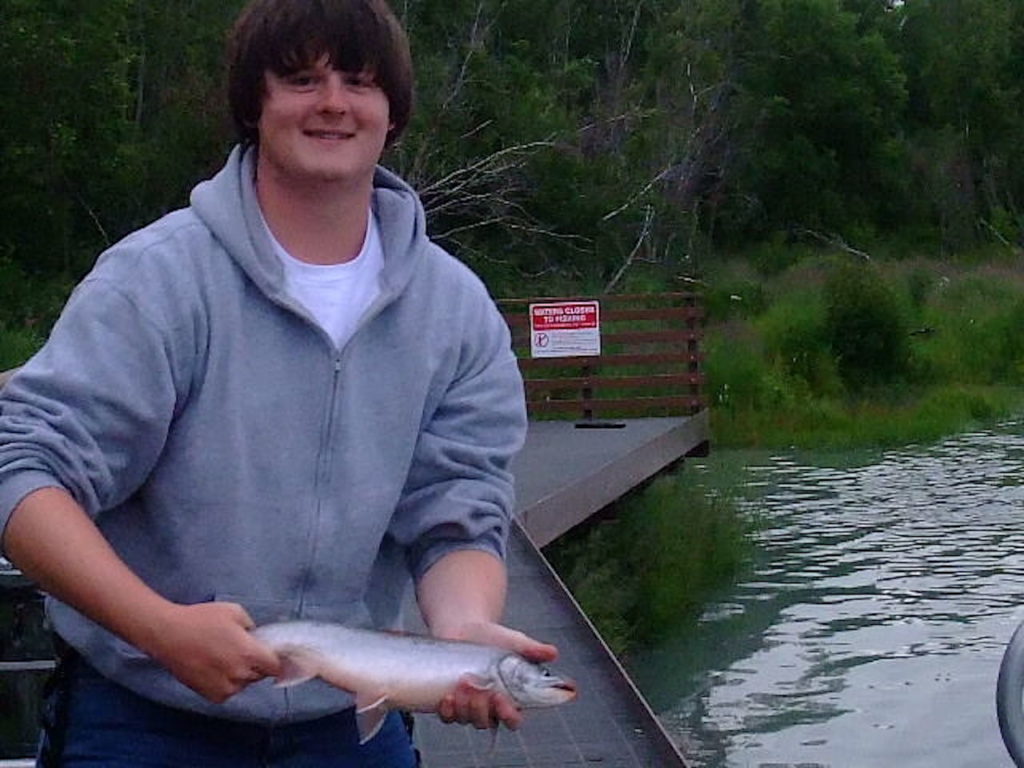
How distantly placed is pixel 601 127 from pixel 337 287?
1117 inches

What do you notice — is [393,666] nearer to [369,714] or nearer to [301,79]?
[369,714]

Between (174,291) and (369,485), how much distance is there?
0.28 meters

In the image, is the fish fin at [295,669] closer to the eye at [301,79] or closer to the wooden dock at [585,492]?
the eye at [301,79]

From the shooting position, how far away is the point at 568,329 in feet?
57.5

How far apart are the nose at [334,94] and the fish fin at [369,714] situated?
24.1 inches

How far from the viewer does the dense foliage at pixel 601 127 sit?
21.9m

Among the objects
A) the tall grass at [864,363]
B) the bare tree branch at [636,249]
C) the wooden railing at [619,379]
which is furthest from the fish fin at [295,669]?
the bare tree branch at [636,249]

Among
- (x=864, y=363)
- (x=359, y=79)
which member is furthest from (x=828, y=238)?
(x=359, y=79)

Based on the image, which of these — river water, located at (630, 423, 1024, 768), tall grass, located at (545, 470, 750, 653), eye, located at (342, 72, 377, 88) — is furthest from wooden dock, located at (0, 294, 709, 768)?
eye, located at (342, 72, 377, 88)

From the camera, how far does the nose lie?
6.93ft

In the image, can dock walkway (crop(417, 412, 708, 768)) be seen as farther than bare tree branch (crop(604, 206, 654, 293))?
No

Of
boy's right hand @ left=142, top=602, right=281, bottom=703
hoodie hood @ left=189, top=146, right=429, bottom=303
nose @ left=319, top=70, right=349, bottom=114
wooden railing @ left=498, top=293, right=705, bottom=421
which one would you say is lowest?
wooden railing @ left=498, top=293, right=705, bottom=421

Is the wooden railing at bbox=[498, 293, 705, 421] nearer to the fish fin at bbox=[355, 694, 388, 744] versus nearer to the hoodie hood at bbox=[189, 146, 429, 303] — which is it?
the hoodie hood at bbox=[189, 146, 429, 303]

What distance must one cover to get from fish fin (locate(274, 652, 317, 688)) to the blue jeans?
0.51 feet
